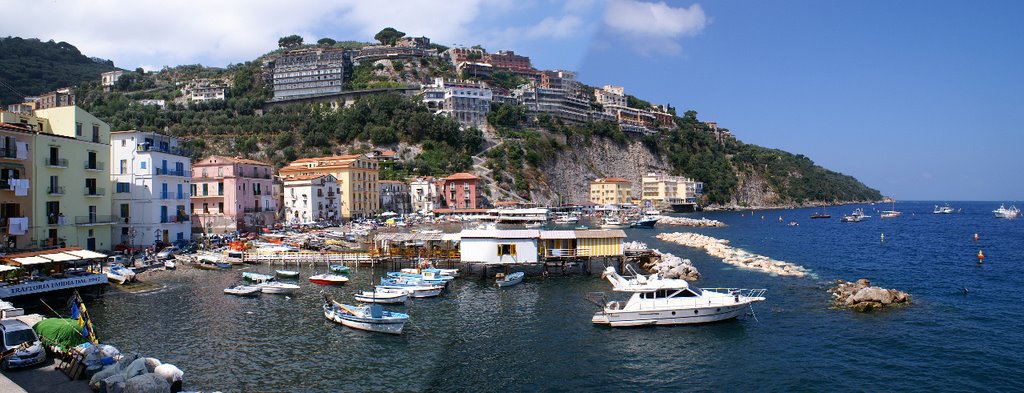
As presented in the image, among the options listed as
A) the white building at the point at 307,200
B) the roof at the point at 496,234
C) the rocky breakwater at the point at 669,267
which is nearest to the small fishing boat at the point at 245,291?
the roof at the point at 496,234

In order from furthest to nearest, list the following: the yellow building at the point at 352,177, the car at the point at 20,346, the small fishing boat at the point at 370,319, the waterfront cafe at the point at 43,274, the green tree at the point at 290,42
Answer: the green tree at the point at 290,42 < the yellow building at the point at 352,177 < the waterfront cafe at the point at 43,274 < the small fishing boat at the point at 370,319 < the car at the point at 20,346

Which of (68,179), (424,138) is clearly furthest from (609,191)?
(68,179)

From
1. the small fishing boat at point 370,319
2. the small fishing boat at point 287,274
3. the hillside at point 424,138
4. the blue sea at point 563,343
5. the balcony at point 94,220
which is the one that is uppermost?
the hillside at point 424,138

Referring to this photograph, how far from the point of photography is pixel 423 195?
103 metres

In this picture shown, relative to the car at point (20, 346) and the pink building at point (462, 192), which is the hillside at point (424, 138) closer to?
the pink building at point (462, 192)

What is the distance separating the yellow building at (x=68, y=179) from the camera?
35375mm

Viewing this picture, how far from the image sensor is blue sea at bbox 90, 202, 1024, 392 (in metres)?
Result: 19.4

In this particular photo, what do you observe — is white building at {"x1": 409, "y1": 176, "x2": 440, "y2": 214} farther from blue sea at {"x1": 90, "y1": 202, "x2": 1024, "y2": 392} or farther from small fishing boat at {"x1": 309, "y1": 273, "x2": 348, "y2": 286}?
blue sea at {"x1": 90, "y1": 202, "x2": 1024, "y2": 392}

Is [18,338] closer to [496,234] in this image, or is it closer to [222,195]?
[496,234]

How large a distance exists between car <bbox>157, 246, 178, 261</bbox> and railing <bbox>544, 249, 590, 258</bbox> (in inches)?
1051

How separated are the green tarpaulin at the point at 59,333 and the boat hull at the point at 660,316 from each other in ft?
61.3

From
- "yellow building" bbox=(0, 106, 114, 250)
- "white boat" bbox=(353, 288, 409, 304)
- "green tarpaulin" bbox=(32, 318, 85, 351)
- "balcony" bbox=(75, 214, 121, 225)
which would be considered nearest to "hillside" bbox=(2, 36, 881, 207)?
"balcony" bbox=(75, 214, 121, 225)

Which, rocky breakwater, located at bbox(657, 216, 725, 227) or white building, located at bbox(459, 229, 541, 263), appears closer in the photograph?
white building, located at bbox(459, 229, 541, 263)

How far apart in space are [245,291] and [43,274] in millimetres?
9952
